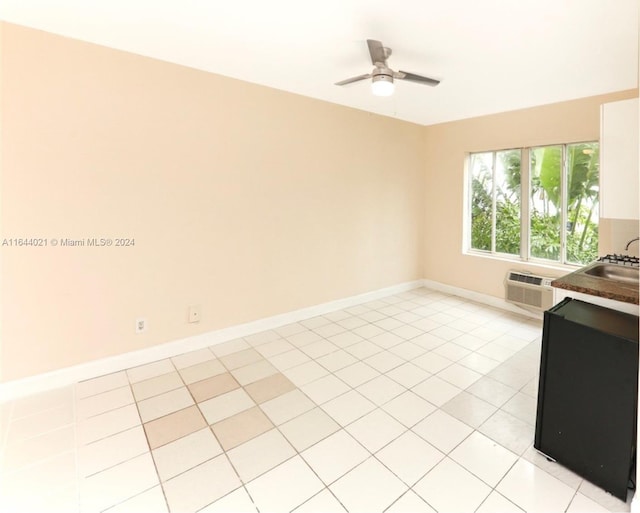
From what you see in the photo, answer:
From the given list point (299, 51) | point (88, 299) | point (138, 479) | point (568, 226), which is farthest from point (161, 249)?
point (568, 226)

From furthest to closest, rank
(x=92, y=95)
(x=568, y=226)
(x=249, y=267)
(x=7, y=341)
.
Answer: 1. (x=568, y=226)
2. (x=249, y=267)
3. (x=92, y=95)
4. (x=7, y=341)

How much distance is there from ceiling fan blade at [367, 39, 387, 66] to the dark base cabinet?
1930 millimetres

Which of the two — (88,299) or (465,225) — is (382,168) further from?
(88,299)

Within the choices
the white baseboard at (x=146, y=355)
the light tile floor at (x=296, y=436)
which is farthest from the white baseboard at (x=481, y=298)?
the white baseboard at (x=146, y=355)

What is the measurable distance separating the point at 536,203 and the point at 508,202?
0.34 m

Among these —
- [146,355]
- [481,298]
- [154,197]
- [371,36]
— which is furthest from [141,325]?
[481,298]

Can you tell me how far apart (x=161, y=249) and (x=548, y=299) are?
419 cm

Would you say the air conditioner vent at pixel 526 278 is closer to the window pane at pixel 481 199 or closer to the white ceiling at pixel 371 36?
the window pane at pixel 481 199

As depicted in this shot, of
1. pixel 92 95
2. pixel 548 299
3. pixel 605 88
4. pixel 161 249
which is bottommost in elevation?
pixel 548 299

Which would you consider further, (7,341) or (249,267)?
(249,267)

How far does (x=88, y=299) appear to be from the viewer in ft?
8.32

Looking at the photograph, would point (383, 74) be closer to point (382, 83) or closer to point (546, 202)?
point (382, 83)

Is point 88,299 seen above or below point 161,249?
below

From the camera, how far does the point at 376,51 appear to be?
2.15 m
